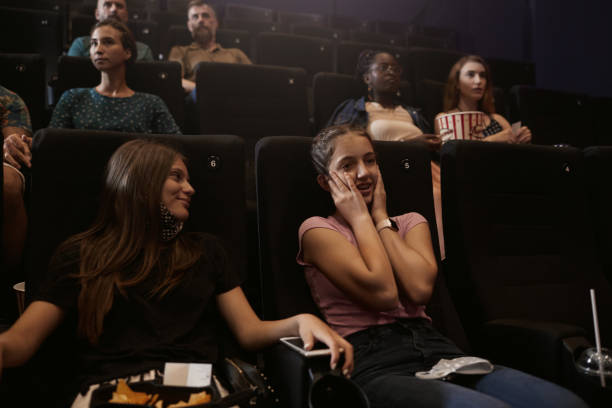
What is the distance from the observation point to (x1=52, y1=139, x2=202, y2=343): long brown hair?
96cm

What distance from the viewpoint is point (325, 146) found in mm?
1179

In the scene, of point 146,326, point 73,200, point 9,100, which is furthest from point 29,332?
point 9,100

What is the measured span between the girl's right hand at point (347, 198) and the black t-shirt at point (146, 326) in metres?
0.30

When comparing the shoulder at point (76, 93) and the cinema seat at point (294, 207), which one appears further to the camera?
the shoulder at point (76, 93)

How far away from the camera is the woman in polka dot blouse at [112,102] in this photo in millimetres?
1952

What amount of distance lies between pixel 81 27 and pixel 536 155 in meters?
2.82

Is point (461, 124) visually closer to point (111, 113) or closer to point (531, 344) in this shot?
point (531, 344)

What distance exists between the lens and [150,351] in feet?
3.02

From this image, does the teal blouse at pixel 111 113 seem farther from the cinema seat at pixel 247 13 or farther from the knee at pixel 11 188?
the cinema seat at pixel 247 13

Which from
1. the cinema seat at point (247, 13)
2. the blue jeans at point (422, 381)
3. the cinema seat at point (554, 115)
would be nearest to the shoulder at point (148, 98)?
the blue jeans at point (422, 381)

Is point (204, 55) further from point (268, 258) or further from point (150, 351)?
point (150, 351)

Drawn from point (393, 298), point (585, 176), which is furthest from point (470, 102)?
point (393, 298)

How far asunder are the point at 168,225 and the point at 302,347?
0.39m

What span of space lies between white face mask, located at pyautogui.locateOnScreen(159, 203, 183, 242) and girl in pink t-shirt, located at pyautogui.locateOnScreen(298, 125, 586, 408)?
0.25 metres
